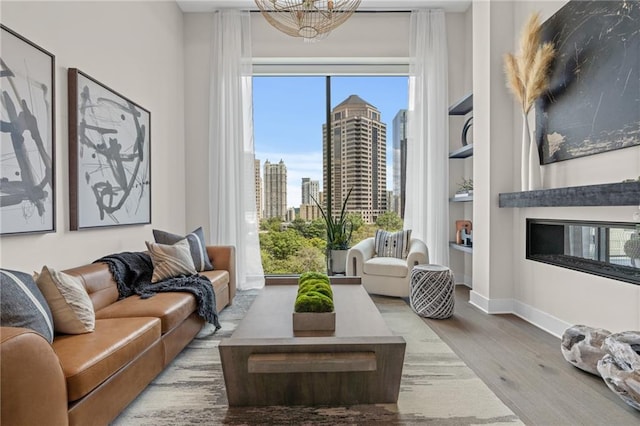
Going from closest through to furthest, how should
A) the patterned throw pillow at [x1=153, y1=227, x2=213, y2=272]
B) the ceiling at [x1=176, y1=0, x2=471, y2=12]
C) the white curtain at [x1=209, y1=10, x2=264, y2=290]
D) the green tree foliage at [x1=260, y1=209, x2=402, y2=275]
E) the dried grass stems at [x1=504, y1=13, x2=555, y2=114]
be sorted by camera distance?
the dried grass stems at [x1=504, y1=13, x2=555, y2=114] < the patterned throw pillow at [x1=153, y1=227, x2=213, y2=272] < the ceiling at [x1=176, y1=0, x2=471, y2=12] < the white curtain at [x1=209, y1=10, x2=264, y2=290] < the green tree foliage at [x1=260, y1=209, x2=402, y2=275]

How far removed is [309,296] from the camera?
2025 mm

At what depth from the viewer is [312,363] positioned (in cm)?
167

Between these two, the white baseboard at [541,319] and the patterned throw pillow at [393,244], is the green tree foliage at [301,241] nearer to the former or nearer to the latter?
the patterned throw pillow at [393,244]

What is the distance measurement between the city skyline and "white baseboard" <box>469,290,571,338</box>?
222cm

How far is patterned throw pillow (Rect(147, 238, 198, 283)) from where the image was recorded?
10.0 feet

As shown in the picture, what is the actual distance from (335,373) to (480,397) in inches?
32.4

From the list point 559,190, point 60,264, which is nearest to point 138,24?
point 60,264

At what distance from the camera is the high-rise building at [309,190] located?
5309mm

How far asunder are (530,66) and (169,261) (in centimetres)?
351

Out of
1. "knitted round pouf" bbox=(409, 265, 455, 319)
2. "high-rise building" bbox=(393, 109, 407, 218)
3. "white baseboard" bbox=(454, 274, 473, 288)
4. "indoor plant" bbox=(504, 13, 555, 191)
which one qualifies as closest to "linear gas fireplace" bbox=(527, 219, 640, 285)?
"indoor plant" bbox=(504, 13, 555, 191)

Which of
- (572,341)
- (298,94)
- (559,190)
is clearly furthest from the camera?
(298,94)

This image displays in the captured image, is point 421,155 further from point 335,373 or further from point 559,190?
point 335,373

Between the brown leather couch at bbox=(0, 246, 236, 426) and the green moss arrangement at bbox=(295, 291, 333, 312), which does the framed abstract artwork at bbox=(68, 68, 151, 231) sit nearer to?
the brown leather couch at bbox=(0, 246, 236, 426)

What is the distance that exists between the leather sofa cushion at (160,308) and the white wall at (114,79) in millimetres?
528
